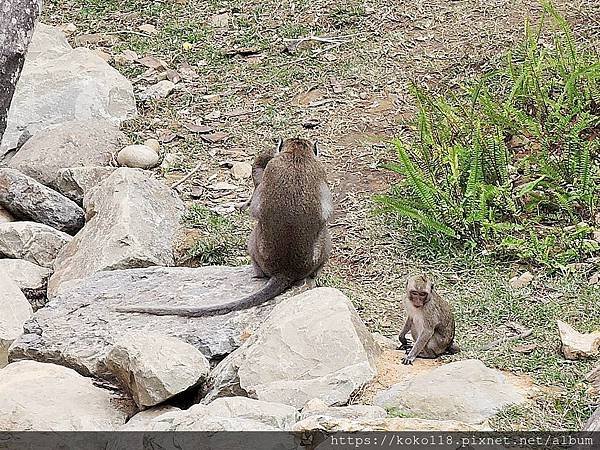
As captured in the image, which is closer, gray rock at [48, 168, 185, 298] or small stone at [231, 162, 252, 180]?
→ gray rock at [48, 168, 185, 298]

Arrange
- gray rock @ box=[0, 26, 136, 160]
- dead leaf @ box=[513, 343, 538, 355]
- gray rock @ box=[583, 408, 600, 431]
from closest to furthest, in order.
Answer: gray rock @ box=[583, 408, 600, 431] < dead leaf @ box=[513, 343, 538, 355] < gray rock @ box=[0, 26, 136, 160]

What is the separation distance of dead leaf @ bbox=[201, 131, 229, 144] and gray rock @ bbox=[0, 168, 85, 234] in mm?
1760

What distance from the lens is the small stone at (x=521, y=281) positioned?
282 inches

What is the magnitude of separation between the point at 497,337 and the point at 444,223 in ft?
5.45

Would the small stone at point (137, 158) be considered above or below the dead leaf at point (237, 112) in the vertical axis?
below

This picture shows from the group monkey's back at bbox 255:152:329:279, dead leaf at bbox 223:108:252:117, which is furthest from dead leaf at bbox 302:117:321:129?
monkey's back at bbox 255:152:329:279

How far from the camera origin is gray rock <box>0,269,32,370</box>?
7.26 meters

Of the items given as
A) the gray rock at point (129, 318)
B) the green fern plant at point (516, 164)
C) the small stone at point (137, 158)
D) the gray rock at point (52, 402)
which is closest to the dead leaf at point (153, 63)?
the small stone at point (137, 158)

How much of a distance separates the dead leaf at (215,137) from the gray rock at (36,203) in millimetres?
1760

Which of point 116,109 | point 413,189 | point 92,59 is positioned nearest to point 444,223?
point 413,189

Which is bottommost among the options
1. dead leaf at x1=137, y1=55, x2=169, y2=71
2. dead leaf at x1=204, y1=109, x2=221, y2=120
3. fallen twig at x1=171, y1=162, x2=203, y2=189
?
fallen twig at x1=171, y1=162, x2=203, y2=189

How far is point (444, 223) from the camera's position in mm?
7895

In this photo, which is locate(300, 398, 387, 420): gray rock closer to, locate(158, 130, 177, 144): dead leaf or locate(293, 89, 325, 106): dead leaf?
locate(158, 130, 177, 144): dead leaf

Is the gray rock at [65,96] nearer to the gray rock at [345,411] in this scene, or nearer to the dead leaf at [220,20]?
the dead leaf at [220,20]
